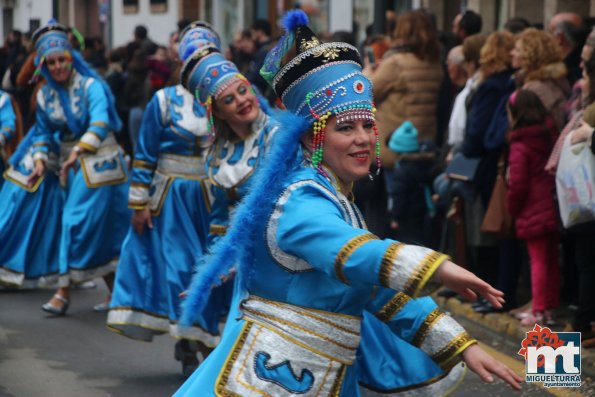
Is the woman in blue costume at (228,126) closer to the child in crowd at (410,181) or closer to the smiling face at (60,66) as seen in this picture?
the smiling face at (60,66)

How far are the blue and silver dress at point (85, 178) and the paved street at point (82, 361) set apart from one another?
0.42 m

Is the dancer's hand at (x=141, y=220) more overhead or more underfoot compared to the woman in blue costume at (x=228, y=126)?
more underfoot

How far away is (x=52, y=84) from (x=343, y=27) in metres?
9.92

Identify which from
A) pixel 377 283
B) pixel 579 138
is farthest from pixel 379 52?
pixel 377 283

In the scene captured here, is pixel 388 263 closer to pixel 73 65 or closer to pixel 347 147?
pixel 347 147

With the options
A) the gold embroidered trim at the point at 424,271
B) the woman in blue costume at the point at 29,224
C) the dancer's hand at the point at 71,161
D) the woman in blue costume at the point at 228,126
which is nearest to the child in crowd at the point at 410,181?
the dancer's hand at the point at 71,161

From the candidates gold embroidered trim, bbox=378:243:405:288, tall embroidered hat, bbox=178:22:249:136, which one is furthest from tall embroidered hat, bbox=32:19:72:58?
gold embroidered trim, bbox=378:243:405:288

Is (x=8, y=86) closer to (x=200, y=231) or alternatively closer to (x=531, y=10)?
(x=531, y=10)

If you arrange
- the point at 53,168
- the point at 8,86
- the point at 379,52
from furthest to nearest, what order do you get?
the point at 8,86 < the point at 379,52 < the point at 53,168

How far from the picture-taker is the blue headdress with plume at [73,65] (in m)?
9.33

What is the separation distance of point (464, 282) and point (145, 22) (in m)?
26.9

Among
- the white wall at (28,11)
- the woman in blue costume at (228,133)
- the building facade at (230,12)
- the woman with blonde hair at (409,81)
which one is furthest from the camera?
the white wall at (28,11)

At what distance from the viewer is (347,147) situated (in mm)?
3947

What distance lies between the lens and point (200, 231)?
297 inches
